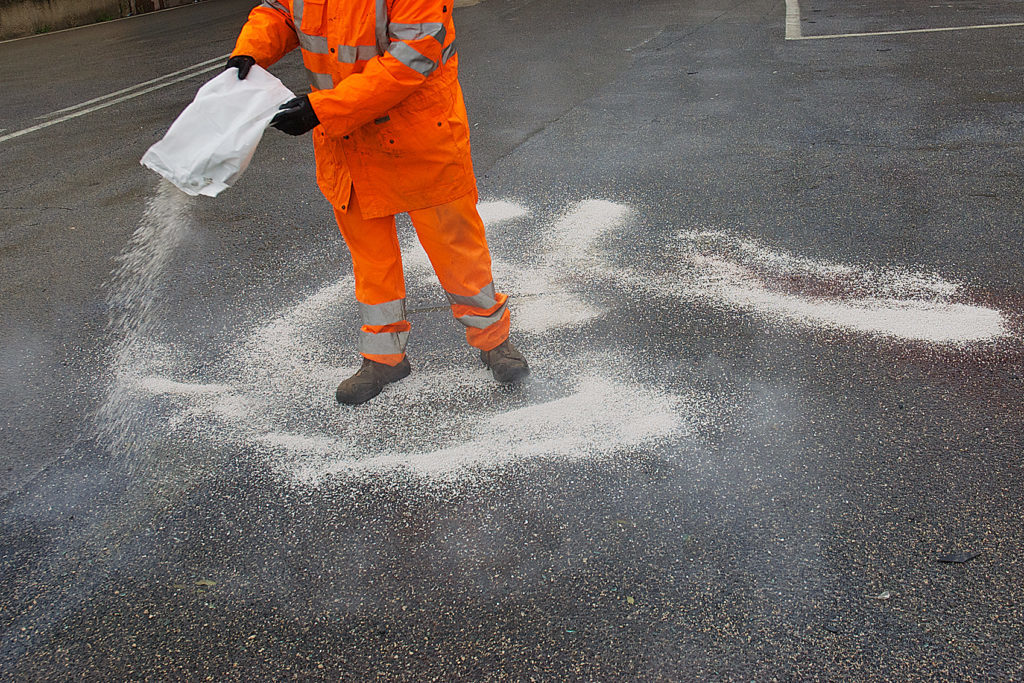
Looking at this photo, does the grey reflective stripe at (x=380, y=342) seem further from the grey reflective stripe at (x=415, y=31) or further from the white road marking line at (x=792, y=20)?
the white road marking line at (x=792, y=20)

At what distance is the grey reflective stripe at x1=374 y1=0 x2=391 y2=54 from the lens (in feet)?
9.02

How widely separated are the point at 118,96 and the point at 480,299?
23.7ft

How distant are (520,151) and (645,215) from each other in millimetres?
1582

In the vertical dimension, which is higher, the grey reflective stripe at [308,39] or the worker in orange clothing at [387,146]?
the grey reflective stripe at [308,39]

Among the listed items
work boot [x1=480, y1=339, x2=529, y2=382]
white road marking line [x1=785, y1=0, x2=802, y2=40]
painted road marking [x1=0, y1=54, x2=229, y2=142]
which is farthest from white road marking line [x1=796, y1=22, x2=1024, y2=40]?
work boot [x1=480, y1=339, x2=529, y2=382]

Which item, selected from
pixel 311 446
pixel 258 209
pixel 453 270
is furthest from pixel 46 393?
pixel 258 209

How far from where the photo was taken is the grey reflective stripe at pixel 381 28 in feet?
9.02

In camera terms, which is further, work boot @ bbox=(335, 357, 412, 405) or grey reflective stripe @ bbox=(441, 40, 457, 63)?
work boot @ bbox=(335, 357, 412, 405)

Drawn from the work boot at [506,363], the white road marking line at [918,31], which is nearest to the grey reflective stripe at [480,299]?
the work boot at [506,363]

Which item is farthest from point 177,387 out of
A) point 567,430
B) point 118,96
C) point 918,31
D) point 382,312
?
point 918,31

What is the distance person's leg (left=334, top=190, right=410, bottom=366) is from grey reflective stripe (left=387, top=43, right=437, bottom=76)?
567 mm

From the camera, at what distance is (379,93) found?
2.73 metres

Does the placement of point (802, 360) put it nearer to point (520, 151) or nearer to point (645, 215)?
point (645, 215)

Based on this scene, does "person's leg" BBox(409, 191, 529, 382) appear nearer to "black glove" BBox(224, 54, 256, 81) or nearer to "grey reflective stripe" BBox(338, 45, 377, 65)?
"grey reflective stripe" BBox(338, 45, 377, 65)
